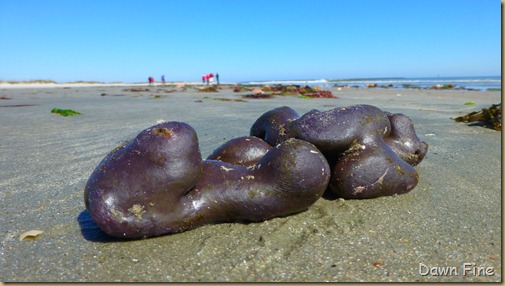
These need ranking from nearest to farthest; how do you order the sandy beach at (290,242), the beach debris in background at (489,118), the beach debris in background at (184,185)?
the sandy beach at (290,242)
the beach debris in background at (184,185)
the beach debris in background at (489,118)

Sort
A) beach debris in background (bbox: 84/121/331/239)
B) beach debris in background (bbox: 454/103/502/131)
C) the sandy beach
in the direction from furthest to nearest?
beach debris in background (bbox: 454/103/502/131) < beach debris in background (bbox: 84/121/331/239) < the sandy beach

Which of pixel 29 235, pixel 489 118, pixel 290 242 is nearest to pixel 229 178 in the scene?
pixel 290 242

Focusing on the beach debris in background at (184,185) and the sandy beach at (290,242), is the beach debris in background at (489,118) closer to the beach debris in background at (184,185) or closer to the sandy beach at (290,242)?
the sandy beach at (290,242)

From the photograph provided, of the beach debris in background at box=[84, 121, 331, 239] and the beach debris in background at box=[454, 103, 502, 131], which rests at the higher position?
the beach debris in background at box=[84, 121, 331, 239]

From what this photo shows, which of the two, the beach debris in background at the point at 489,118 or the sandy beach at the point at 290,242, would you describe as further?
the beach debris in background at the point at 489,118

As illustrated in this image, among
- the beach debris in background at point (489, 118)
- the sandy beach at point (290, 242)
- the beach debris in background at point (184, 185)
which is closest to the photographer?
the sandy beach at point (290, 242)

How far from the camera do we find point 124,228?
1.97m

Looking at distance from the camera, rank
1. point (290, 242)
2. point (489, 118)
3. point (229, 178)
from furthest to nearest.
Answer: point (489, 118), point (229, 178), point (290, 242)

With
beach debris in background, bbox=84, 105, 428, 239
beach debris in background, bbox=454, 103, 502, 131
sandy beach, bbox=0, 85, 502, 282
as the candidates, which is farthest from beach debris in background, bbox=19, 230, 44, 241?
beach debris in background, bbox=454, 103, 502, 131

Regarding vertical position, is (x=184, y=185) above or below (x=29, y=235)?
above

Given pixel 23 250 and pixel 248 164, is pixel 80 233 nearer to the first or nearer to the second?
pixel 23 250

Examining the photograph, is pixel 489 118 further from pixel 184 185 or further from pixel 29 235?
pixel 29 235

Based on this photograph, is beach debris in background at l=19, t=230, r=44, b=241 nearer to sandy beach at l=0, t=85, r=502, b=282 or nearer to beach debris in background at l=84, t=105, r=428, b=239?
sandy beach at l=0, t=85, r=502, b=282

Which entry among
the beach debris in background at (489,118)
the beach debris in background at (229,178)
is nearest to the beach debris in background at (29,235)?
the beach debris in background at (229,178)
